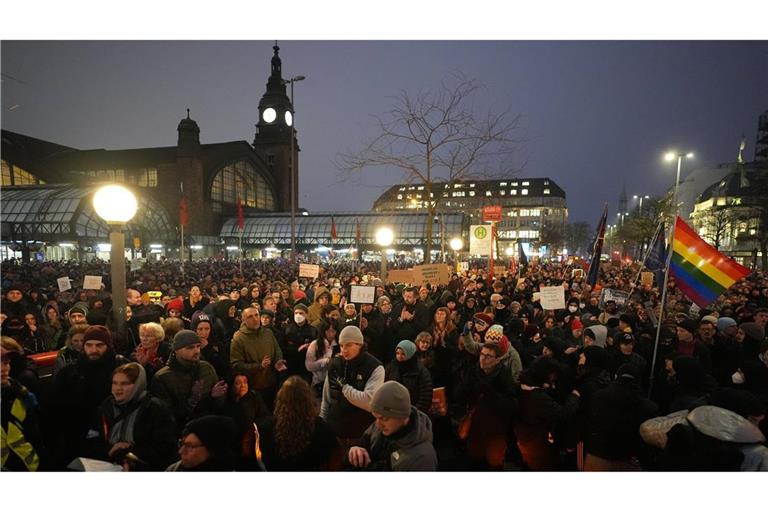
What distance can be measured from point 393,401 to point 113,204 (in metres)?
4.00

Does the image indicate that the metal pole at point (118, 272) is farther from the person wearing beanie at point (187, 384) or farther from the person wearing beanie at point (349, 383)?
the person wearing beanie at point (349, 383)

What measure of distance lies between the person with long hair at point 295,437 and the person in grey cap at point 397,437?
27 centimetres

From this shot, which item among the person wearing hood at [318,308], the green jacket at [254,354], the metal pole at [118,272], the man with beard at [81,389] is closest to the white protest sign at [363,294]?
the person wearing hood at [318,308]

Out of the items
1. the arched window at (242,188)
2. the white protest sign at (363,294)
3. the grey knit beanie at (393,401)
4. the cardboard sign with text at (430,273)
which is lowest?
the grey knit beanie at (393,401)

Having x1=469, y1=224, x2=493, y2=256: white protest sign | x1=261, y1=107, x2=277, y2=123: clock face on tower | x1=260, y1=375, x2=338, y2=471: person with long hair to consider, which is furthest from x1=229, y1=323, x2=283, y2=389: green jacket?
x1=261, y1=107, x2=277, y2=123: clock face on tower

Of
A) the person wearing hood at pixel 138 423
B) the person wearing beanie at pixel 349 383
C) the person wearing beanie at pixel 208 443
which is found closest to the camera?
the person wearing beanie at pixel 208 443

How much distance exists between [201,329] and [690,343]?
7044 millimetres

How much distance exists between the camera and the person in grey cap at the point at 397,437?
116 inches

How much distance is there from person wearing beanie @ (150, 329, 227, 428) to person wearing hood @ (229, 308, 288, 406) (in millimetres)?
1137

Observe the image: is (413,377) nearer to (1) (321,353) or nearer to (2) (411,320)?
(1) (321,353)

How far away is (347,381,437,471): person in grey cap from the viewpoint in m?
2.94

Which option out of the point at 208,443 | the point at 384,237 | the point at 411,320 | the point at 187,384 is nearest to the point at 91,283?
the point at 384,237

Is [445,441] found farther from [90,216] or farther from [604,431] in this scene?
[90,216]

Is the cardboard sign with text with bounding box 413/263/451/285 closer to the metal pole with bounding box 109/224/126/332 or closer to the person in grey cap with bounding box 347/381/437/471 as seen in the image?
the metal pole with bounding box 109/224/126/332
